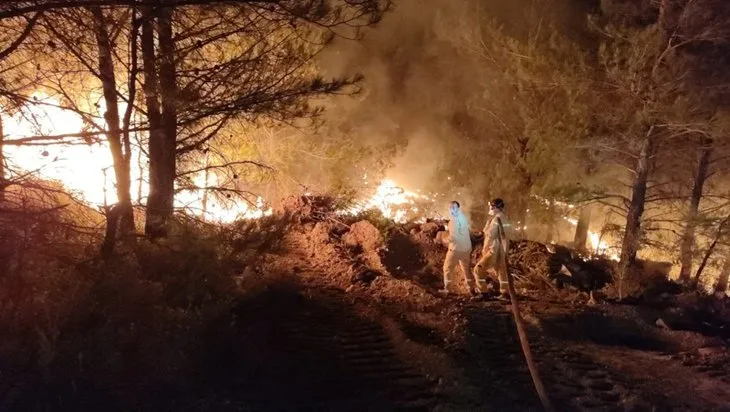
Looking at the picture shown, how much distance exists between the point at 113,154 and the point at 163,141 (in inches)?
57.1

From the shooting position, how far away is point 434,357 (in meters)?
6.73

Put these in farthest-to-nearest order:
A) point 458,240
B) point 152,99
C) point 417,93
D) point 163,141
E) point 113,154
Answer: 1. point 417,93
2. point 458,240
3. point 163,141
4. point 152,99
5. point 113,154

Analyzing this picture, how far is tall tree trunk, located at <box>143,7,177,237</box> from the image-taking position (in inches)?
279

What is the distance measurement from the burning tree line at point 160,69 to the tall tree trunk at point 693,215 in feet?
38.7

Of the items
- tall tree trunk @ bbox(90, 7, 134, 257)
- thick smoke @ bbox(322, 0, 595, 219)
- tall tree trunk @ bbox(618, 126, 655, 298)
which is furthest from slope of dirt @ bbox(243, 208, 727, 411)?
thick smoke @ bbox(322, 0, 595, 219)

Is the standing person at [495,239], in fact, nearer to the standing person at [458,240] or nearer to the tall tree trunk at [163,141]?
the standing person at [458,240]

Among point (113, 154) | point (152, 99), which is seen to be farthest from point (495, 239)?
point (113, 154)

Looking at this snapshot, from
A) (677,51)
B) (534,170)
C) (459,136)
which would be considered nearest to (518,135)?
(534,170)

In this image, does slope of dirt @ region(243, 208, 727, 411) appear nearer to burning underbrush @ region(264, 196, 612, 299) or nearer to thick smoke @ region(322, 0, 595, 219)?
burning underbrush @ region(264, 196, 612, 299)

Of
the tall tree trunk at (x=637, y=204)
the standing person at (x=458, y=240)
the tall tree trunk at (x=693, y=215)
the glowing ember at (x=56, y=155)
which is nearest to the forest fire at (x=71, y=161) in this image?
the glowing ember at (x=56, y=155)

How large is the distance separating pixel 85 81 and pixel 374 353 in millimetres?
5289

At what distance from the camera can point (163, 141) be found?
8.59m

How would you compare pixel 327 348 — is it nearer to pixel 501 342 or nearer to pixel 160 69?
pixel 501 342

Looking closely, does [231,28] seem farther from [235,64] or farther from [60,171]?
[60,171]
